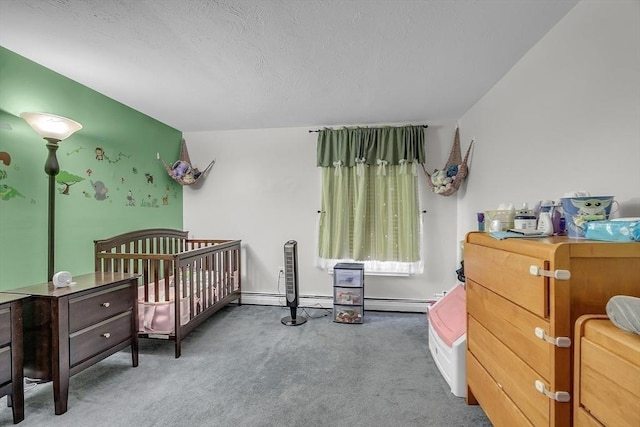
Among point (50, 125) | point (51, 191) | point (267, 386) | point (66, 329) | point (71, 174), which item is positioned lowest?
point (267, 386)

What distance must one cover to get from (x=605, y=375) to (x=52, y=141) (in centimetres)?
301

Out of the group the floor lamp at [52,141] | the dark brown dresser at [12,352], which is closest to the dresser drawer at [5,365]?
the dark brown dresser at [12,352]

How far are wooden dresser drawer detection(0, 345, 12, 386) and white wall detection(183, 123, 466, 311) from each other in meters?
2.19

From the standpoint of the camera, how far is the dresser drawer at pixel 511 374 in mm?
976

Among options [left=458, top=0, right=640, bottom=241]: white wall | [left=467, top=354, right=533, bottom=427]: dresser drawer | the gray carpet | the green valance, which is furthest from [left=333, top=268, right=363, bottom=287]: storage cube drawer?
[left=458, top=0, right=640, bottom=241]: white wall

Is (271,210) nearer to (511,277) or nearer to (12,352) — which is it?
(12,352)

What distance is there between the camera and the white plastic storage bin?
5.59ft

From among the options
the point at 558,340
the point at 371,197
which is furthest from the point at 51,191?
the point at 558,340

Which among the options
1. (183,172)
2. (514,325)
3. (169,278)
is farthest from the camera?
(183,172)

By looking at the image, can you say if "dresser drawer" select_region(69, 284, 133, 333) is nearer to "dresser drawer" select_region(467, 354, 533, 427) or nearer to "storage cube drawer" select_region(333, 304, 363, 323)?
"storage cube drawer" select_region(333, 304, 363, 323)

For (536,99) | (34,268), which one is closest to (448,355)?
(536,99)

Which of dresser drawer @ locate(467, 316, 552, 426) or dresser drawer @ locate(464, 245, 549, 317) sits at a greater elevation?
dresser drawer @ locate(464, 245, 549, 317)

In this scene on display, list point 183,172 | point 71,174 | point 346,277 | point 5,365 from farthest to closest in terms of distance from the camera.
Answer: point 183,172, point 346,277, point 71,174, point 5,365

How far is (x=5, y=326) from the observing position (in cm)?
142
